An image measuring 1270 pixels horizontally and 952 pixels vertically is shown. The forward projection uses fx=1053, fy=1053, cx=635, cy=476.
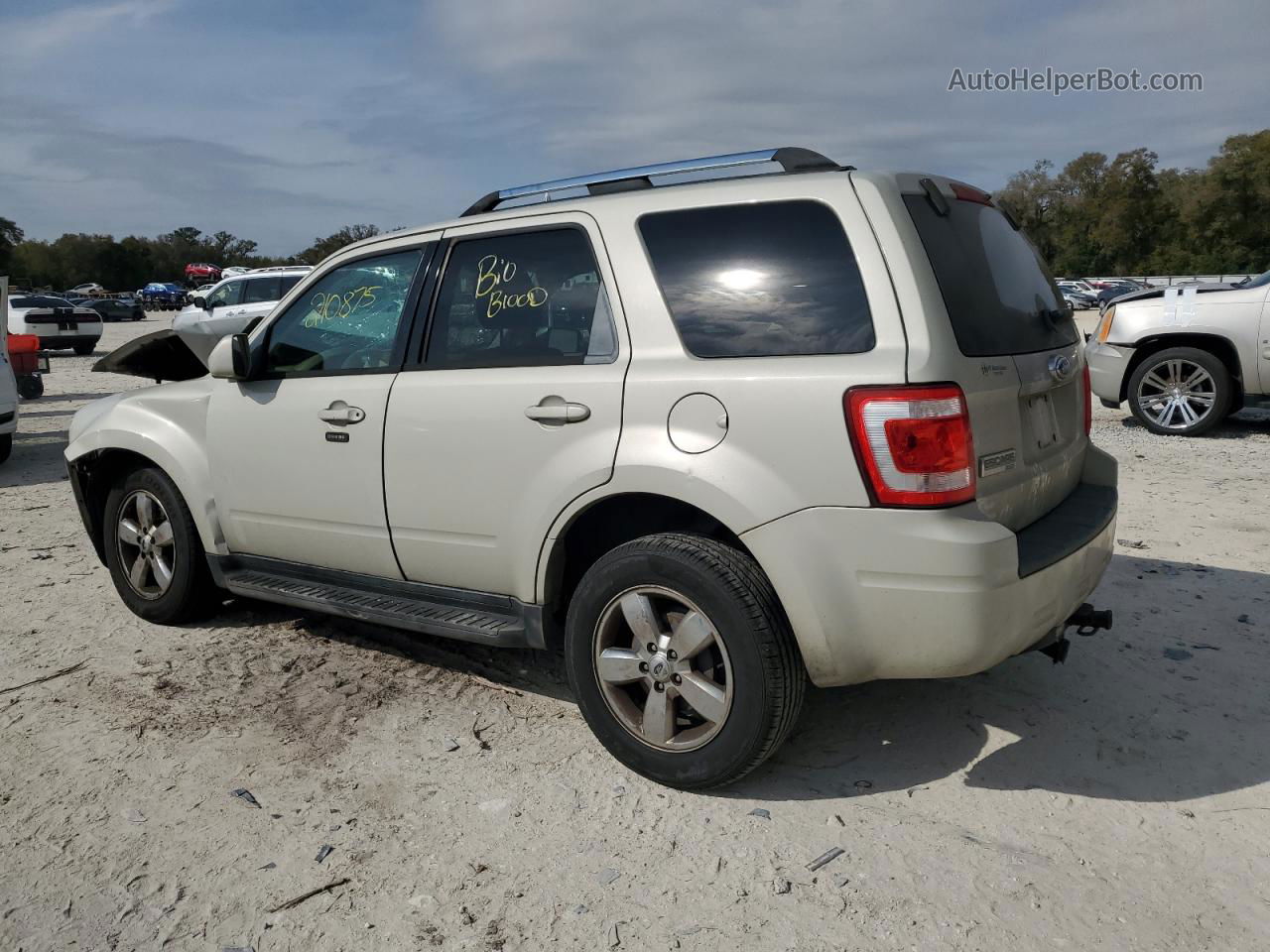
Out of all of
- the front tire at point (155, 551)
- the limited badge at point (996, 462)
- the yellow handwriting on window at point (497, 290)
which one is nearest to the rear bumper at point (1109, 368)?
the limited badge at point (996, 462)

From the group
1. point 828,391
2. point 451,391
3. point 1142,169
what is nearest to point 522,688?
point 451,391

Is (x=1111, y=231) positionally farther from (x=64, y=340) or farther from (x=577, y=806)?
(x=577, y=806)

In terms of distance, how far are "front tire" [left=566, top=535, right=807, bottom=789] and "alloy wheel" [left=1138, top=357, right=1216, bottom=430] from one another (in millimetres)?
8218

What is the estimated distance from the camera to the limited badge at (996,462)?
9.98 ft

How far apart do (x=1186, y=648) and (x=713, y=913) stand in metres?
2.79

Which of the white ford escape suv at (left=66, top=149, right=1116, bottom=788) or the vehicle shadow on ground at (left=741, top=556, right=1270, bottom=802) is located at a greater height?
the white ford escape suv at (left=66, top=149, right=1116, bottom=788)

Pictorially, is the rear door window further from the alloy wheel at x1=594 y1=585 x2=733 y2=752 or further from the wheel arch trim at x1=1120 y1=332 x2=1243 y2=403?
the wheel arch trim at x1=1120 y1=332 x2=1243 y2=403

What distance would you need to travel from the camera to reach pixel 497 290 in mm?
3838

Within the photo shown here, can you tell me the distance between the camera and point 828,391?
299 cm

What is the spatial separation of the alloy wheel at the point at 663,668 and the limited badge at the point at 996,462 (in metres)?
0.92

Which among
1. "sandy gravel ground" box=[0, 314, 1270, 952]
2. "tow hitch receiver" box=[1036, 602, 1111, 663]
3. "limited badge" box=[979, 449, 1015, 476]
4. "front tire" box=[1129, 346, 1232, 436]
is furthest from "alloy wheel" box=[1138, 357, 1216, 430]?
"limited badge" box=[979, 449, 1015, 476]

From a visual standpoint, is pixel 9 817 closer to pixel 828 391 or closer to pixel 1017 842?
pixel 828 391

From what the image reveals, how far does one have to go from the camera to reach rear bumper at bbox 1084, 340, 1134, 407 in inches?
399

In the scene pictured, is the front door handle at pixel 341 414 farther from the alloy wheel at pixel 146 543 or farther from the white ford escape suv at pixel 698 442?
the alloy wheel at pixel 146 543
